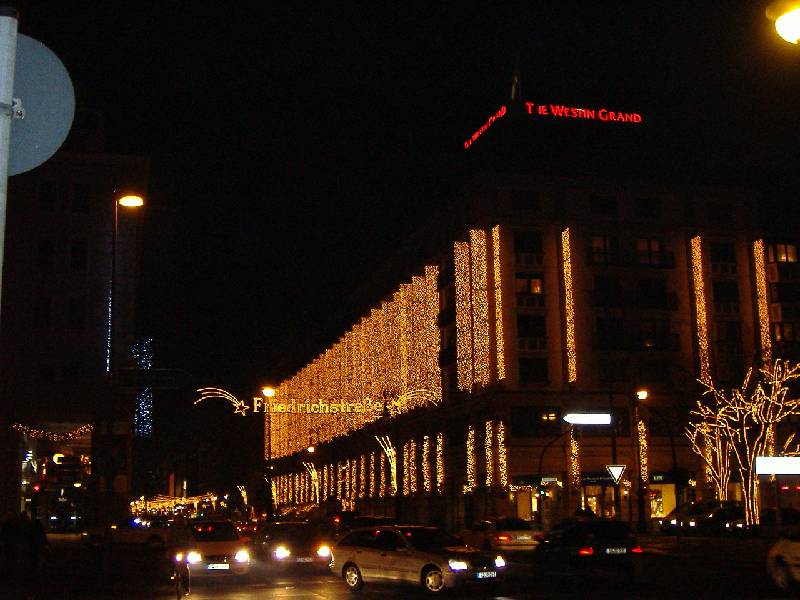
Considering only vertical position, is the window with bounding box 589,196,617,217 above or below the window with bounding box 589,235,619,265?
above

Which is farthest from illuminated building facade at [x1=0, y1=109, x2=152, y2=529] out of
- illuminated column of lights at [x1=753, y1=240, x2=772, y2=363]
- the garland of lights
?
illuminated column of lights at [x1=753, y1=240, x2=772, y2=363]

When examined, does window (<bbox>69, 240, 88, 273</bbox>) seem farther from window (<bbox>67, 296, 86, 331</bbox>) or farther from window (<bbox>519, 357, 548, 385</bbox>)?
window (<bbox>519, 357, 548, 385</bbox>)

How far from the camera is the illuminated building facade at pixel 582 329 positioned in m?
64.4

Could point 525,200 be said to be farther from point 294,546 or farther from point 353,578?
point 353,578

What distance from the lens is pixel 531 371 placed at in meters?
65.6

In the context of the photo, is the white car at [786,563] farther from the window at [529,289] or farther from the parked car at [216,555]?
the window at [529,289]

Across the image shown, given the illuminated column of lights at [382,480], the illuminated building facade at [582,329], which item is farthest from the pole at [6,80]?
the illuminated column of lights at [382,480]

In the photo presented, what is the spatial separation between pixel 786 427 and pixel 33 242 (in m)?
49.9

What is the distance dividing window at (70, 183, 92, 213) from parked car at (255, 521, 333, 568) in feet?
112

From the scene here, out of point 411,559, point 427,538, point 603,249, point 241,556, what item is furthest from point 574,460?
point 411,559

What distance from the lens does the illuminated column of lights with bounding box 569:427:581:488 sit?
208 feet

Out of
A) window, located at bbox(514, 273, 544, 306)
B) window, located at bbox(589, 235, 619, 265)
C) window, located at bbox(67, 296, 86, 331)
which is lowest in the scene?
window, located at bbox(67, 296, 86, 331)

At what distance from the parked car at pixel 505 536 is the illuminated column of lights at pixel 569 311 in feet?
99.9

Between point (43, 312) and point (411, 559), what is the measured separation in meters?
41.9
